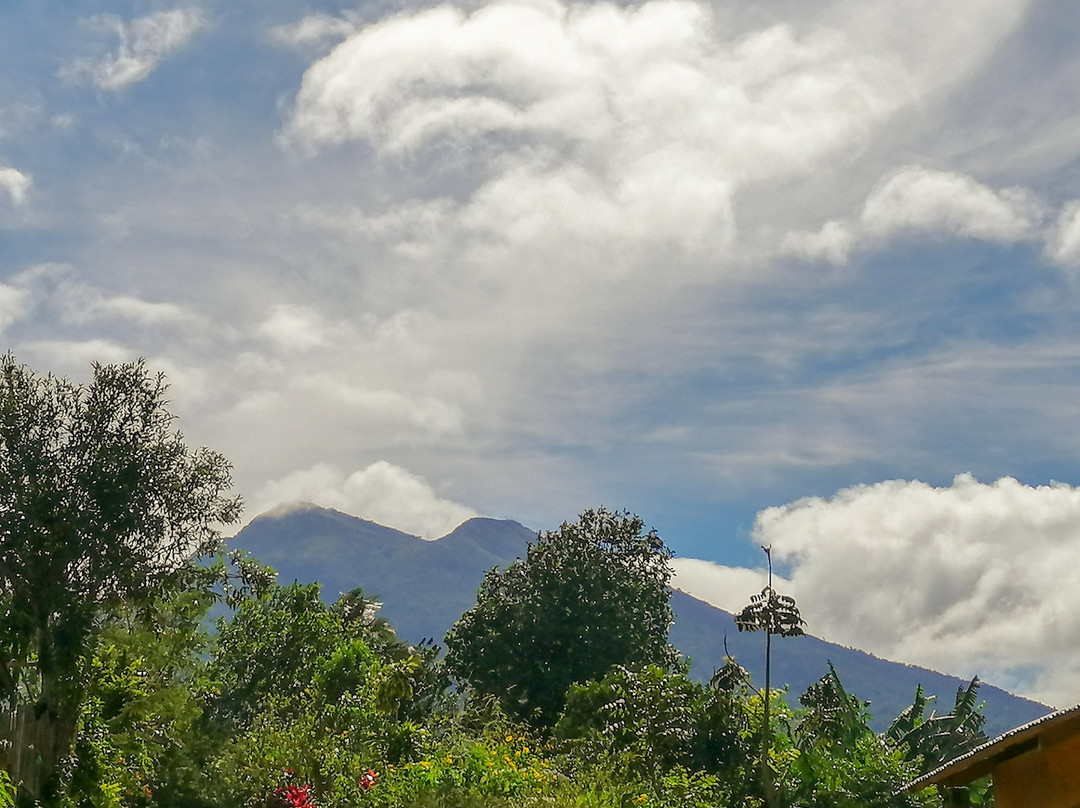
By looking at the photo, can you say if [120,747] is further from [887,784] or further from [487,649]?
[487,649]

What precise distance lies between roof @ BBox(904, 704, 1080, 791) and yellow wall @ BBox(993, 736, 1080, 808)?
0.08 metres

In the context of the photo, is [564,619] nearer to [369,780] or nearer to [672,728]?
[672,728]

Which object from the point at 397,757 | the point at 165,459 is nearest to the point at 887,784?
the point at 397,757

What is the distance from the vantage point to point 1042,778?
1144 cm

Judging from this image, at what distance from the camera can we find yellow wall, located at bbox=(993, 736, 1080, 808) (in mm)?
11148

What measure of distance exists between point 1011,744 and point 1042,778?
1.76 feet

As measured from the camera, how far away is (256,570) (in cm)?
3338

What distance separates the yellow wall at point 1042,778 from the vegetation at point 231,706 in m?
10.2

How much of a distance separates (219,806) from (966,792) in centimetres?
2444

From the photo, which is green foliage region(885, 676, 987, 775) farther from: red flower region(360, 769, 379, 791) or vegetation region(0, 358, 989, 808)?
red flower region(360, 769, 379, 791)

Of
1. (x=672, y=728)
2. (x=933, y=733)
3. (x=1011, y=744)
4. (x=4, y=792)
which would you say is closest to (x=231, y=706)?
(x=672, y=728)

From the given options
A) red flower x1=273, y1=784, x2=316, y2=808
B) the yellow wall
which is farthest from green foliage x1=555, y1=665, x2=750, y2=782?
the yellow wall

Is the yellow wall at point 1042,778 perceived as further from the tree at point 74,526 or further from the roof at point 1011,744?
the tree at point 74,526

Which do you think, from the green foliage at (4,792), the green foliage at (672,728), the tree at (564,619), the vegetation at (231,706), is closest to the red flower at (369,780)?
the vegetation at (231,706)
